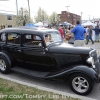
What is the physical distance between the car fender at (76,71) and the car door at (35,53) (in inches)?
21.9

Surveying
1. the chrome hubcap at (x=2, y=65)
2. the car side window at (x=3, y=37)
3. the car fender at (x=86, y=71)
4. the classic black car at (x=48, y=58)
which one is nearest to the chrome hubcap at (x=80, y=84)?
the classic black car at (x=48, y=58)

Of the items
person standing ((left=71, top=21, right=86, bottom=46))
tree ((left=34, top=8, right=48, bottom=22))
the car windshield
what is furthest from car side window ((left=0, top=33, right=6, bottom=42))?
tree ((left=34, top=8, right=48, bottom=22))

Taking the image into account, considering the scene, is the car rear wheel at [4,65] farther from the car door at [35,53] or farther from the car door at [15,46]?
the car door at [35,53]

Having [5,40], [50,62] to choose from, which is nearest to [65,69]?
[50,62]

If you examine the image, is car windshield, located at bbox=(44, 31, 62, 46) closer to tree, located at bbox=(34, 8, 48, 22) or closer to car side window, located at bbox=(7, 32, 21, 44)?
car side window, located at bbox=(7, 32, 21, 44)

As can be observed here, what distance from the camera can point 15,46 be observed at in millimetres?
5500

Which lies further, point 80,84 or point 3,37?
point 3,37

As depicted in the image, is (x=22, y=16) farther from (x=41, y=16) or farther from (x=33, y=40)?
(x=33, y=40)

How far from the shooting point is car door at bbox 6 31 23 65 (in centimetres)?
543

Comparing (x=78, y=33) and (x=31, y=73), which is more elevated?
(x=78, y=33)

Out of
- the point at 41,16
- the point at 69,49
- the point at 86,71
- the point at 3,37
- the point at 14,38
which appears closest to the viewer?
the point at 86,71

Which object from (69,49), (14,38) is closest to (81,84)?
(69,49)

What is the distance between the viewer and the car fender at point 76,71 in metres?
4.09

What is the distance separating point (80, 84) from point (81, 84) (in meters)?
0.03
